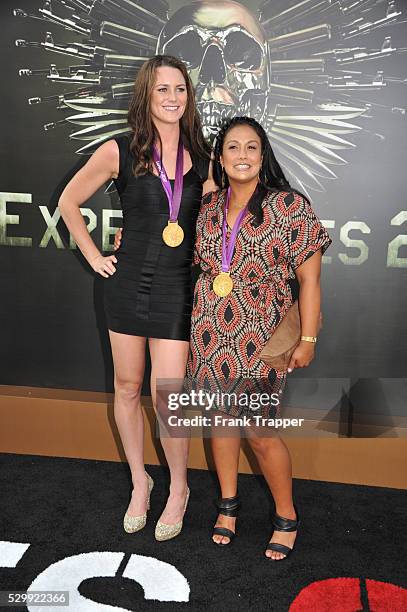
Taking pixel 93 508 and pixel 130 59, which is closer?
pixel 93 508

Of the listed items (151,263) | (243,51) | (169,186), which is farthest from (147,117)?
(243,51)

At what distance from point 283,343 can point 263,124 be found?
119 cm

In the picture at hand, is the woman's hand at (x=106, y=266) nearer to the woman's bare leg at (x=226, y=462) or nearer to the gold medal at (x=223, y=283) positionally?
the gold medal at (x=223, y=283)

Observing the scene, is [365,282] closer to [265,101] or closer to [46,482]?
[265,101]

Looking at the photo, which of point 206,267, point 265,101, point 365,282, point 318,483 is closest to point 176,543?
point 318,483

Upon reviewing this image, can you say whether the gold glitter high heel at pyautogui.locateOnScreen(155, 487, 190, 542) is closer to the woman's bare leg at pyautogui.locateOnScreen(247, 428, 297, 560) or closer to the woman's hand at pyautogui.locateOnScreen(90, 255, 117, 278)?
the woman's bare leg at pyautogui.locateOnScreen(247, 428, 297, 560)

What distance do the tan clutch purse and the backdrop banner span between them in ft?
2.64

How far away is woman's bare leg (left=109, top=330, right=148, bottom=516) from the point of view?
253 cm

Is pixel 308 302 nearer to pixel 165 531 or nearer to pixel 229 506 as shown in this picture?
pixel 229 506

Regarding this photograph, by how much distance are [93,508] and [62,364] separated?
848 mm

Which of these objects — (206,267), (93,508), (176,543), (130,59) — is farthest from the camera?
(130,59)

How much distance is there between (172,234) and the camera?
7.95ft

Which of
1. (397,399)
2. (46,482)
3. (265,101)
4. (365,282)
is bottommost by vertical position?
(46,482)

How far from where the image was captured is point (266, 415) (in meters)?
2.36
